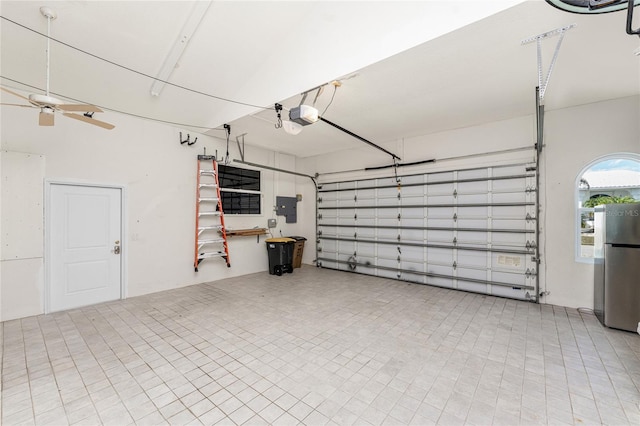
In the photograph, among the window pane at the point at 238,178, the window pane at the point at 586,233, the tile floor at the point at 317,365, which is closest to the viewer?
the tile floor at the point at 317,365

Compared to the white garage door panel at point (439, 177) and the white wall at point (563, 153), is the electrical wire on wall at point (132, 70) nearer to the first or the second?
the white garage door panel at point (439, 177)

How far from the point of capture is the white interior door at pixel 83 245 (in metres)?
4.00

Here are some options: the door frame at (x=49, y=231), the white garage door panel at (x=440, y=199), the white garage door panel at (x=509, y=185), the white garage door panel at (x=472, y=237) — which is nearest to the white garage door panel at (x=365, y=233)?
the white garage door panel at (x=440, y=199)

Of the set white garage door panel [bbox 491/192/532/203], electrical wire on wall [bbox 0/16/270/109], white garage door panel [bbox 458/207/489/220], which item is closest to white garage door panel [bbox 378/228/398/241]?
white garage door panel [bbox 458/207/489/220]

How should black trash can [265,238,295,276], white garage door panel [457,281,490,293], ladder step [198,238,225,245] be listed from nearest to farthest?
white garage door panel [457,281,490,293] → ladder step [198,238,225,245] → black trash can [265,238,295,276]

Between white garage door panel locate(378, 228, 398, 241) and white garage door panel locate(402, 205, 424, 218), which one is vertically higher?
white garage door panel locate(402, 205, 424, 218)

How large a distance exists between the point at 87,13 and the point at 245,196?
162 inches

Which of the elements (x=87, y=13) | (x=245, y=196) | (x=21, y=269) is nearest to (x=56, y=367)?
(x=21, y=269)

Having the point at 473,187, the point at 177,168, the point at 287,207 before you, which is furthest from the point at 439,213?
the point at 177,168

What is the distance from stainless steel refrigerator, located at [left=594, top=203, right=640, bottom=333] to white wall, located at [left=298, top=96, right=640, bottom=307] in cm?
54

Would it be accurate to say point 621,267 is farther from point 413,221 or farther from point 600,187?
point 413,221

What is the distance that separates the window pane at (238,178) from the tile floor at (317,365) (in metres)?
2.92

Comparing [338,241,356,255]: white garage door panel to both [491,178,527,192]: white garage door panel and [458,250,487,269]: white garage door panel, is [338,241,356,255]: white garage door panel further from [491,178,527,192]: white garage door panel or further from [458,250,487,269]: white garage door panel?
[491,178,527,192]: white garage door panel

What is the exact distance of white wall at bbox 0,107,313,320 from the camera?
3.66 m
